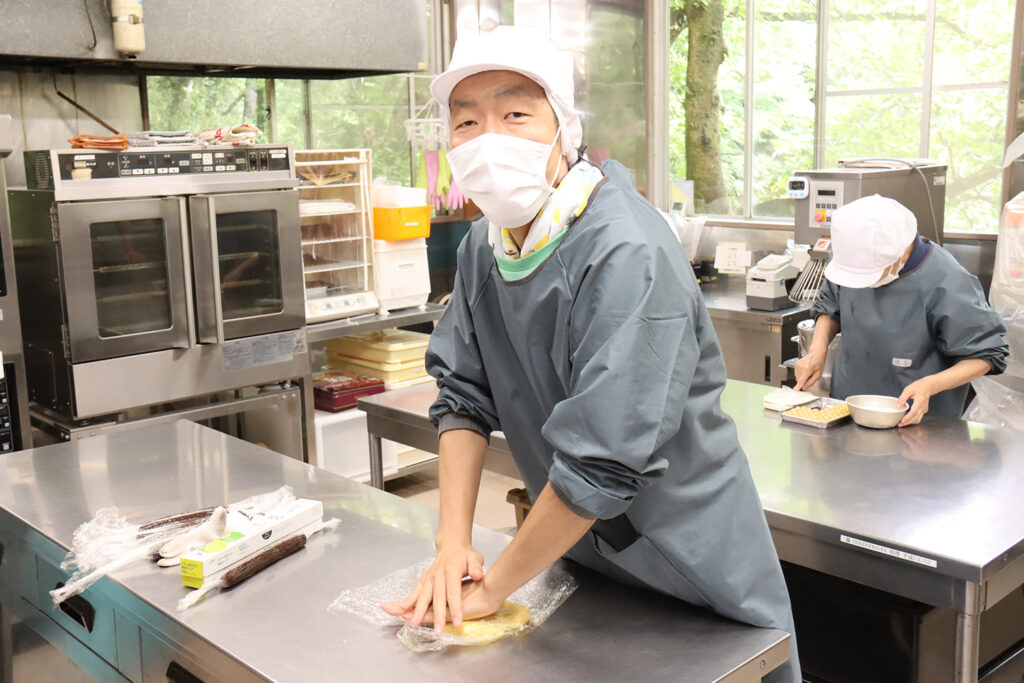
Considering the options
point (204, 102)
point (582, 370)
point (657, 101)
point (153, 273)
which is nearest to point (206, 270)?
point (153, 273)

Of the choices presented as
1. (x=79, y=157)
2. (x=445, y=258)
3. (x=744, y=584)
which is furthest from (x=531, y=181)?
(x=445, y=258)

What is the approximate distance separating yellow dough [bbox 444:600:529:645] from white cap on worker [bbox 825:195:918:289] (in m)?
1.87

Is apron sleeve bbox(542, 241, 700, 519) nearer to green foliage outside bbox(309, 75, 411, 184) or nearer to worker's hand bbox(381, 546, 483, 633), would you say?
worker's hand bbox(381, 546, 483, 633)

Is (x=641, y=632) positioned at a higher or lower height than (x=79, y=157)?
lower

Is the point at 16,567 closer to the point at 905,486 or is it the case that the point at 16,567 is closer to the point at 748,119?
the point at 905,486

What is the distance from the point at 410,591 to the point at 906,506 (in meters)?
1.10

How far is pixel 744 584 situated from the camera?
53.4 inches

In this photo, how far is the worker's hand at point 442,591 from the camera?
51.7 inches

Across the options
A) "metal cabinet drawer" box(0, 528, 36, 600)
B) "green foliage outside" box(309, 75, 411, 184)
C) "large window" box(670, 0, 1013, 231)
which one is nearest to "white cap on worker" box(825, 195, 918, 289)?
"large window" box(670, 0, 1013, 231)

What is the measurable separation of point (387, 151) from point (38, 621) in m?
3.48

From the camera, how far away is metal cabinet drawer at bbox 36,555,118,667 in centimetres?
160

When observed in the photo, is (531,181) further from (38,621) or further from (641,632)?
(38,621)

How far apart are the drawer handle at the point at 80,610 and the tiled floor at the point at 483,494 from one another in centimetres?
239

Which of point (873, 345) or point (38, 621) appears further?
point (873, 345)
